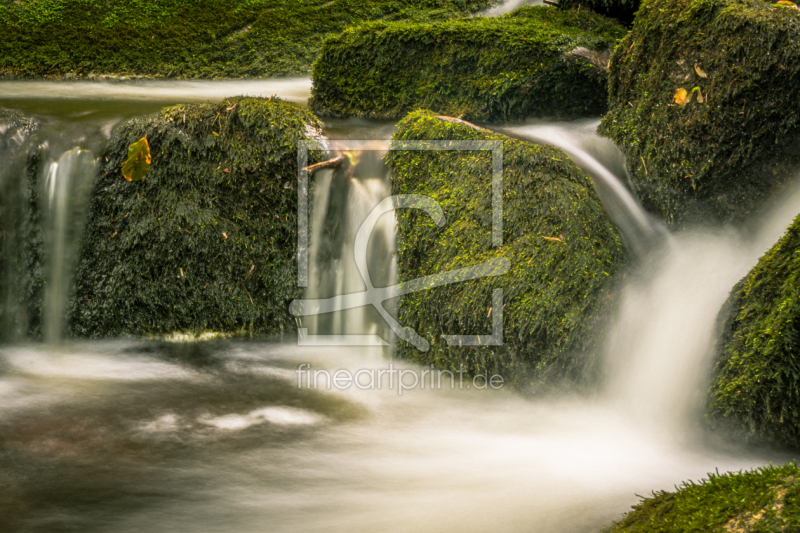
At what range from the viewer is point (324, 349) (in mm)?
4520

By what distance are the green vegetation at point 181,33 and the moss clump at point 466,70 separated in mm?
2014

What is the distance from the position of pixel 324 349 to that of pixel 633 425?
2.10 m

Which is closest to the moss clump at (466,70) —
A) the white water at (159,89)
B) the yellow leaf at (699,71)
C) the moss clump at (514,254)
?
the white water at (159,89)

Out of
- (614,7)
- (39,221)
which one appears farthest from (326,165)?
(614,7)

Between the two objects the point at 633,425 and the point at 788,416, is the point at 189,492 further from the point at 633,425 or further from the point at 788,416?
the point at 788,416

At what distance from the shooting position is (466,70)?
17.4 ft

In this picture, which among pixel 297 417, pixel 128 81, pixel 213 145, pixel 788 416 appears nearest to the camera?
pixel 788 416

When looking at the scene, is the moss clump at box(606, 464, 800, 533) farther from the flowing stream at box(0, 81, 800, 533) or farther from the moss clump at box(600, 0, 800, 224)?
the moss clump at box(600, 0, 800, 224)

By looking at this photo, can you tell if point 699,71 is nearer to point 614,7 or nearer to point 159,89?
point 614,7

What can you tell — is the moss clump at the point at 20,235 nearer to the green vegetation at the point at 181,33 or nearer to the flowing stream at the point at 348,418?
the flowing stream at the point at 348,418

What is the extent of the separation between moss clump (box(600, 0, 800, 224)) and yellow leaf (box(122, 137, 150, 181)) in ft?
10.7

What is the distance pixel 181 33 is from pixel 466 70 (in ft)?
13.5

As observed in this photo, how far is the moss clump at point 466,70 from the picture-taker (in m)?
5.09

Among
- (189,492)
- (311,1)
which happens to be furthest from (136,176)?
(311,1)
